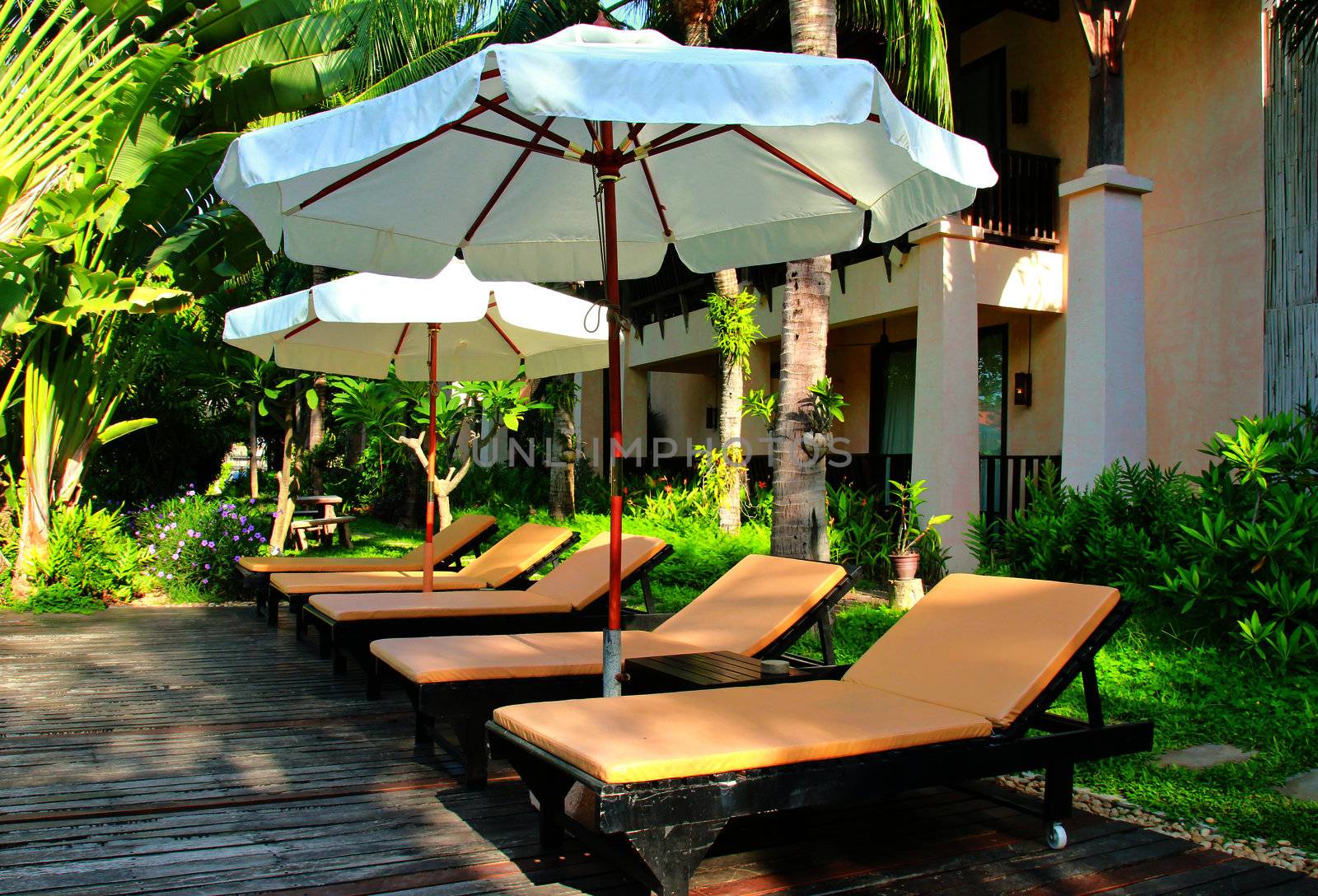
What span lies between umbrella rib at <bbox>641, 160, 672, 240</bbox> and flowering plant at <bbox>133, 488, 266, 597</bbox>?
7.21 m

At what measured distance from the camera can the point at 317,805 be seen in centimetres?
416

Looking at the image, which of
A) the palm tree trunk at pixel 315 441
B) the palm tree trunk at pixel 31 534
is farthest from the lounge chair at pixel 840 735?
the palm tree trunk at pixel 315 441

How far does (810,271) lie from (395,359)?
Answer: 3.92m

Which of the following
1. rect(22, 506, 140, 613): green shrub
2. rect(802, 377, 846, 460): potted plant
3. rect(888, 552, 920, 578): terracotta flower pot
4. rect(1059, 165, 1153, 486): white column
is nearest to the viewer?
rect(802, 377, 846, 460): potted plant

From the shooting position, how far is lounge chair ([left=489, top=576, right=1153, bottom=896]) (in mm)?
3104

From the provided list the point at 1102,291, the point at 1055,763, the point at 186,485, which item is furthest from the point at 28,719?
the point at 186,485

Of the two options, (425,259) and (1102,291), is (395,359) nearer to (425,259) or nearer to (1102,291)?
(425,259)

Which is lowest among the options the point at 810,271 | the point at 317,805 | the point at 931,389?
the point at 317,805

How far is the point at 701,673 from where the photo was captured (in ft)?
14.9

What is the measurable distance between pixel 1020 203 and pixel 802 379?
5.62m

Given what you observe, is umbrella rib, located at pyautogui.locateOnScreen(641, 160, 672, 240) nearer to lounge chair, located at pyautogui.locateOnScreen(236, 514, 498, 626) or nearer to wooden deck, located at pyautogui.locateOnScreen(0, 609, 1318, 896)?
wooden deck, located at pyautogui.locateOnScreen(0, 609, 1318, 896)

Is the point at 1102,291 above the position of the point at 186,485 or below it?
above

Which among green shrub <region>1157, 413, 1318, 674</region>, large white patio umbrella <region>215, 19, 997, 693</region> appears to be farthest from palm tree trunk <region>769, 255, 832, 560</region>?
green shrub <region>1157, 413, 1318, 674</region>

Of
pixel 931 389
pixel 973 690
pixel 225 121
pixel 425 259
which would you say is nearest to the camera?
pixel 973 690
